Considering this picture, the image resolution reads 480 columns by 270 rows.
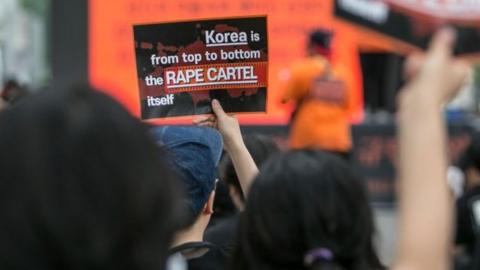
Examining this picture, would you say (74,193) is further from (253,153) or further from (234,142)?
(253,153)

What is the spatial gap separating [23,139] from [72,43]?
9043 mm

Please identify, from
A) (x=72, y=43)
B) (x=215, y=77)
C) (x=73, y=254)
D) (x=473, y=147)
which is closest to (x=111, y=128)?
(x=73, y=254)

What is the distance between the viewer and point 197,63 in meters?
2.79

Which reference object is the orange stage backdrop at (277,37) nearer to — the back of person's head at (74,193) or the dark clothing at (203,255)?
the dark clothing at (203,255)

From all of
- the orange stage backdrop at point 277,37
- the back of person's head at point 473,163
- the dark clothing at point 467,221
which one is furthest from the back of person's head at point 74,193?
the orange stage backdrop at point 277,37

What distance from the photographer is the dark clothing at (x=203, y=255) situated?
9.00ft

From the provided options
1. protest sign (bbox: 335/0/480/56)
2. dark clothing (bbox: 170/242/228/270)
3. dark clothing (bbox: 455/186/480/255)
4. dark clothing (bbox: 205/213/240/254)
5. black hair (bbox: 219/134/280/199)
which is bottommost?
dark clothing (bbox: 455/186/480/255)

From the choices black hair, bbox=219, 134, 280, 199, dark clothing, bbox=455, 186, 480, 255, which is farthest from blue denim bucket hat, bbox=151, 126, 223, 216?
dark clothing, bbox=455, 186, 480, 255

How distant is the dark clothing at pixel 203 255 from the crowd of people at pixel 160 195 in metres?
0.42

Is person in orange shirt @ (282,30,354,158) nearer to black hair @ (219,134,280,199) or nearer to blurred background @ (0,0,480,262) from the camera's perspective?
blurred background @ (0,0,480,262)

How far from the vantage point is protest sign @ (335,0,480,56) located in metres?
10.7

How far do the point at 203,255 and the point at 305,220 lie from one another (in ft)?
2.59

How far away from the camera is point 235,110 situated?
2855mm

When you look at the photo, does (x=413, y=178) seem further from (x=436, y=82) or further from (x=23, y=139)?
(x=23, y=139)
